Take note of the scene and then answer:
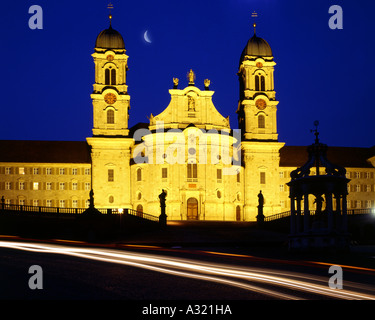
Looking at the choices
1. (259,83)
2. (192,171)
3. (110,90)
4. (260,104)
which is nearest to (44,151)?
(110,90)

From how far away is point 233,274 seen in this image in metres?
14.9

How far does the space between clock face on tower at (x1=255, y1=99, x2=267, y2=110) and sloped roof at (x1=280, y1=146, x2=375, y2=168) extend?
10081mm

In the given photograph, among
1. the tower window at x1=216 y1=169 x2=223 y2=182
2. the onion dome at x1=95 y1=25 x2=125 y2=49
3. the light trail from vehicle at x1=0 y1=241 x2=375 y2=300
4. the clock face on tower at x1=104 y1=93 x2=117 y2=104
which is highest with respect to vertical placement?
the onion dome at x1=95 y1=25 x2=125 y2=49

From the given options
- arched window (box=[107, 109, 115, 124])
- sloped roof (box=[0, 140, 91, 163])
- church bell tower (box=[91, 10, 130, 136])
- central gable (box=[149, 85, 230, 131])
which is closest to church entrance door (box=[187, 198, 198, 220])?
central gable (box=[149, 85, 230, 131])

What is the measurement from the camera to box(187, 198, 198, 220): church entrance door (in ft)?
218

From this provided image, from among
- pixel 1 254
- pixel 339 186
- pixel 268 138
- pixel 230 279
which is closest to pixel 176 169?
pixel 268 138

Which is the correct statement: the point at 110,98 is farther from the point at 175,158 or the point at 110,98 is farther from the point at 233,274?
the point at 233,274

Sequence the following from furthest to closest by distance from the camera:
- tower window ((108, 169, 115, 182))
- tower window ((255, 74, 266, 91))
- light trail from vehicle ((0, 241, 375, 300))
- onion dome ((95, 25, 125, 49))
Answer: tower window ((255, 74, 266, 91)) → onion dome ((95, 25, 125, 49)) → tower window ((108, 169, 115, 182)) → light trail from vehicle ((0, 241, 375, 300))

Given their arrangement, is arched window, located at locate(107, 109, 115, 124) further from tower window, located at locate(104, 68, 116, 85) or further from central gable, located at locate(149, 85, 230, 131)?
central gable, located at locate(149, 85, 230, 131)

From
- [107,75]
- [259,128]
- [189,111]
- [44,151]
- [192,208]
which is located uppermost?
[107,75]

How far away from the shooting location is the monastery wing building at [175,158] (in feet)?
218

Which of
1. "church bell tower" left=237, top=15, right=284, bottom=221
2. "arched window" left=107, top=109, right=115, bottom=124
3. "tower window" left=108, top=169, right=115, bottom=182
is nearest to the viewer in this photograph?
"tower window" left=108, top=169, right=115, bottom=182

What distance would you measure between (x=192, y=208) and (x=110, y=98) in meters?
15.6
